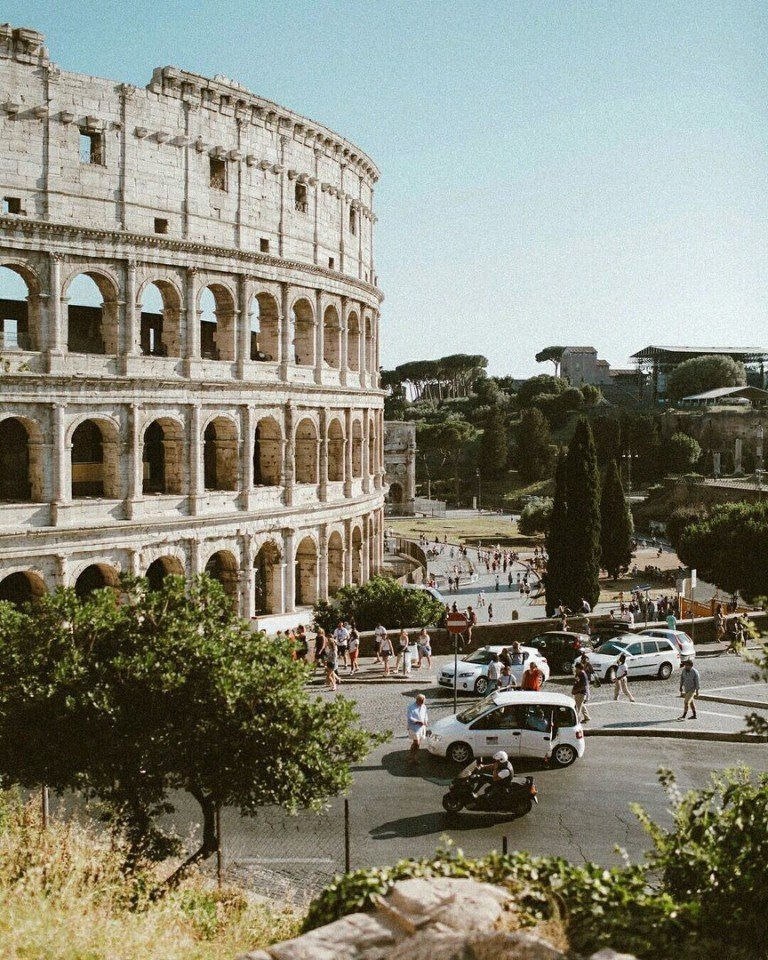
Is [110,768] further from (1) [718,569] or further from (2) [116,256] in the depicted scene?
(1) [718,569]

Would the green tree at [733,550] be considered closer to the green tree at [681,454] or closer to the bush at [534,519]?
the bush at [534,519]

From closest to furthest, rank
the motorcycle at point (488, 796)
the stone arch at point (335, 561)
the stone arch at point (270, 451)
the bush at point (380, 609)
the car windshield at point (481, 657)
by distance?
the motorcycle at point (488, 796), the car windshield at point (481, 657), the bush at point (380, 609), the stone arch at point (270, 451), the stone arch at point (335, 561)

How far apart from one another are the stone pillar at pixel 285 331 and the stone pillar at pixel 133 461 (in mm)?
5476

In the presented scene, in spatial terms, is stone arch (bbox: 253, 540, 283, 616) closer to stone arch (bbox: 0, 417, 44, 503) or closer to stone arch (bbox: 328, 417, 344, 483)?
Result: stone arch (bbox: 328, 417, 344, 483)

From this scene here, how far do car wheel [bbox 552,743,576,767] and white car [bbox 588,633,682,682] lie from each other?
21.9 feet

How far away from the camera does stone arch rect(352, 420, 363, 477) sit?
113 ft

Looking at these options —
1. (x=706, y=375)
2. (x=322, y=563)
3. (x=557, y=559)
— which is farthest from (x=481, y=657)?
(x=706, y=375)

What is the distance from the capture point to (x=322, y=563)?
30.8 m

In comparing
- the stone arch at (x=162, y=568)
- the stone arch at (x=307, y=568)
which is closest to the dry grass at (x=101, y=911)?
the stone arch at (x=162, y=568)

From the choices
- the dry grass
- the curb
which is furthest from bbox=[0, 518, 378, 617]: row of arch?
the dry grass

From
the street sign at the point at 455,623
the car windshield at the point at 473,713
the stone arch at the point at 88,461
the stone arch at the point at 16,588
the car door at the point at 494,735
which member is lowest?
the car door at the point at 494,735

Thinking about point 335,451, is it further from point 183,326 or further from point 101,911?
point 101,911

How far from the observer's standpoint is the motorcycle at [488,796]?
13.7 meters

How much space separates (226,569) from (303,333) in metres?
8.14
